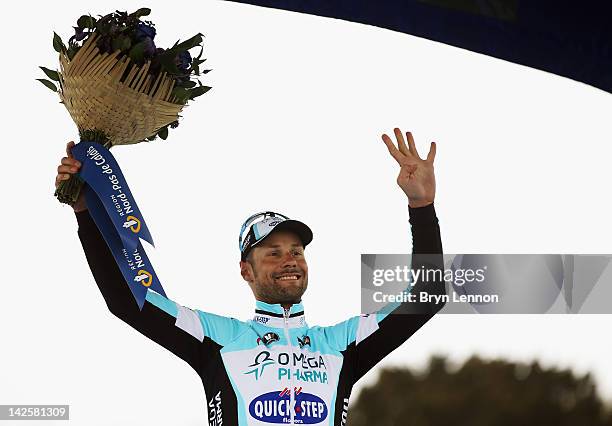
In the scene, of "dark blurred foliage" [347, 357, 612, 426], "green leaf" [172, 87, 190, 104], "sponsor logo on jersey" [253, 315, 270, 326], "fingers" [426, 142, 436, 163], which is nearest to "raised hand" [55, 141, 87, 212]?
"green leaf" [172, 87, 190, 104]

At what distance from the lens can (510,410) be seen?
31.8 meters

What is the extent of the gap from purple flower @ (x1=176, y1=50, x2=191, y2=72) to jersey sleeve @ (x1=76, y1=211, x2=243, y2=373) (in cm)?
67

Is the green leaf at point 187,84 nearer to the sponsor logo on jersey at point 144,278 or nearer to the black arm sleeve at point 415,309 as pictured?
the sponsor logo on jersey at point 144,278

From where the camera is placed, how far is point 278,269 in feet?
15.5

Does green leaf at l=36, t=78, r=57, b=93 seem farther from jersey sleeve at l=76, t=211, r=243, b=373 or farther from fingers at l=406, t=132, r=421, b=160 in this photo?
fingers at l=406, t=132, r=421, b=160

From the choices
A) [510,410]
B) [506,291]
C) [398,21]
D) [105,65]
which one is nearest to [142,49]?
[105,65]

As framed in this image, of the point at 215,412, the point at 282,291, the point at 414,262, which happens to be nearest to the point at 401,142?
the point at 414,262

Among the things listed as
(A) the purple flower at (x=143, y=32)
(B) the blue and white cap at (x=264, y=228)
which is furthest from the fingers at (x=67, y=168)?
(B) the blue and white cap at (x=264, y=228)

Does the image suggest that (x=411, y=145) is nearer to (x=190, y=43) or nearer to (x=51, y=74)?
(x=190, y=43)

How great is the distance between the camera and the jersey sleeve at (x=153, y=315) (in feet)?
14.8

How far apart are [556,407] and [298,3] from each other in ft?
97.7

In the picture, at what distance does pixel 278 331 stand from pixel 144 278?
1.84 feet

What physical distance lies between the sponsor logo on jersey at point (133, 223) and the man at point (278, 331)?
121mm

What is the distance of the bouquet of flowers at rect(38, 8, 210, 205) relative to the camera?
14.3 ft
